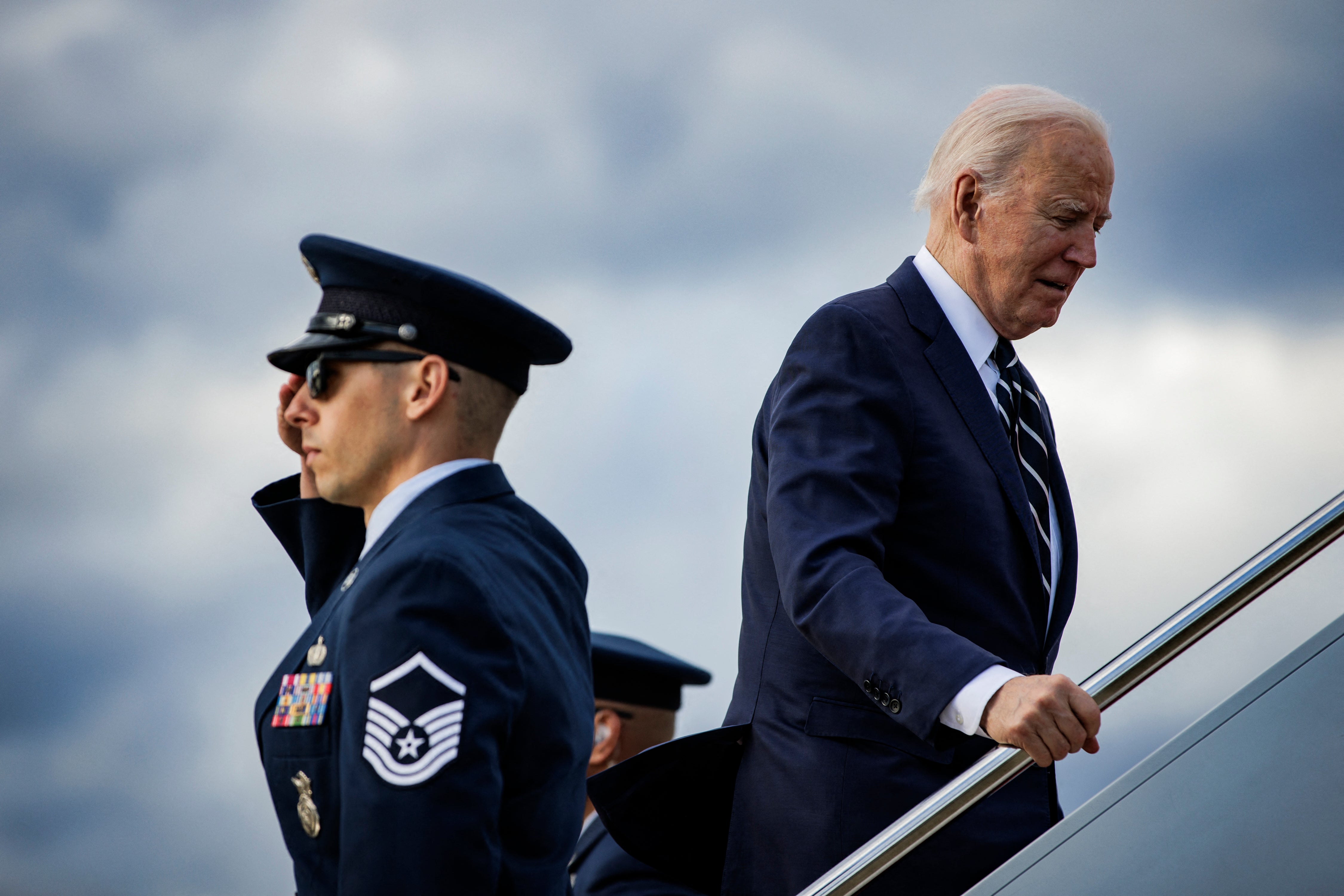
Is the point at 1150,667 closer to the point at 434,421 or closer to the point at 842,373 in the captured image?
the point at 842,373

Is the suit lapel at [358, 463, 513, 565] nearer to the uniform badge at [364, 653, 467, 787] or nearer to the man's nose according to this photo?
the uniform badge at [364, 653, 467, 787]

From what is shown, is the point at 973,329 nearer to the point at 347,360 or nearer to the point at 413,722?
the point at 347,360

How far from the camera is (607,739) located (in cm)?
528

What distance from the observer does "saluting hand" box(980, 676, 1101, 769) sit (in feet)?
6.58

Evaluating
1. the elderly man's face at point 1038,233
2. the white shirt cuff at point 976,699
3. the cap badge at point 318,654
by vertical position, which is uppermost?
the elderly man's face at point 1038,233

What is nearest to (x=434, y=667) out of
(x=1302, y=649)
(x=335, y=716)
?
(x=335, y=716)

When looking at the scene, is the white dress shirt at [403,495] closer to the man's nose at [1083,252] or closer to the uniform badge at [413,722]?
the uniform badge at [413,722]

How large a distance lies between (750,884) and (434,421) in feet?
3.04

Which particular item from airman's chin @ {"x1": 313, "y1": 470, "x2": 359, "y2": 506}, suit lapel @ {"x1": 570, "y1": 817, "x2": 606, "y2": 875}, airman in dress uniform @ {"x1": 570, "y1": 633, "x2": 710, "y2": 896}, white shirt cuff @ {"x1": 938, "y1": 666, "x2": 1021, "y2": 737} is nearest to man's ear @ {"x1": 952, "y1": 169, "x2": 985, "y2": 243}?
white shirt cuff @ {"x1": 938, "y1": 666, "x2": 1021, "y2": 737}

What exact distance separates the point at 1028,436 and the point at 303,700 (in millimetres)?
1351

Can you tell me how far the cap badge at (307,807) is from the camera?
83.0 inches

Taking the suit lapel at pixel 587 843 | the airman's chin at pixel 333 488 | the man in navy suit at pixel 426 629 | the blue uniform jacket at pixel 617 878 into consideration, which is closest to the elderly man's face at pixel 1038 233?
the man in navy suit at pixel 426 629

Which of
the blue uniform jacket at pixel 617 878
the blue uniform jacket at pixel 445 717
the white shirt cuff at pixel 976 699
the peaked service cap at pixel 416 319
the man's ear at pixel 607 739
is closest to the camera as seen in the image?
the blue uniform jacket at pixel 445 717

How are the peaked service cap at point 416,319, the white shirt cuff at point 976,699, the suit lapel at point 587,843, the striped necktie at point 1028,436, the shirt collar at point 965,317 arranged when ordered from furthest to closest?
the suit lapel at point 587,843 → the shirt collar at point 965,317 → the striped necktie at point 1028,436 → the peaked service cap at point 416,319 → the white shirt cuff at point 976,699
